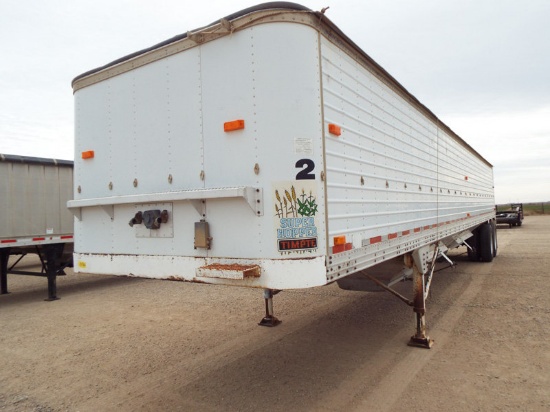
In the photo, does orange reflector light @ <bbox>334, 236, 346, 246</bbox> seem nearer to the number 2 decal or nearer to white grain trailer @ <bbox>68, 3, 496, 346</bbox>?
white grain trailer @ <bbox>68, 3, 496, 346</bbox>

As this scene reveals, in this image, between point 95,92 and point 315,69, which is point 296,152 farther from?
point 95,92

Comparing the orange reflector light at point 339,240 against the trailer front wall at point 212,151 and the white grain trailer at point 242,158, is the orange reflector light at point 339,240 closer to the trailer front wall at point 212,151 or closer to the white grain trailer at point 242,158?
the white grain trailer at point 242,158

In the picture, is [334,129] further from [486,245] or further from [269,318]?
[486,245]

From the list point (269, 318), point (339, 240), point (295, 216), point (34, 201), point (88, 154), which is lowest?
point (269, 318)

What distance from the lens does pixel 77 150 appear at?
4.02 meters

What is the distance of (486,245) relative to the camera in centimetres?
1139

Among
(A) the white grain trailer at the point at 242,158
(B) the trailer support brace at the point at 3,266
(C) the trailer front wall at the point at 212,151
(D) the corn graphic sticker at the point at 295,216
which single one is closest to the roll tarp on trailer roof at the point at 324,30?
(A) the white grain trailer at the point at 242,158

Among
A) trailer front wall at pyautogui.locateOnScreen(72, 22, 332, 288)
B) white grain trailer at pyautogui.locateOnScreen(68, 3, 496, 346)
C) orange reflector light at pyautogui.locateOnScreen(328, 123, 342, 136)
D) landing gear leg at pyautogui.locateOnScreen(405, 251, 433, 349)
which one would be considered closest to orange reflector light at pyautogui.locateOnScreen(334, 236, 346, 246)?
white grain trailer at pyautogui.locateOnScreen(68, 3, 496, 346)

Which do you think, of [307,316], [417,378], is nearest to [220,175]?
[417,378]

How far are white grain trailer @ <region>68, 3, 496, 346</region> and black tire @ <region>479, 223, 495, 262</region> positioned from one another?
836 centimetres

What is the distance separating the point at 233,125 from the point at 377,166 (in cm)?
174

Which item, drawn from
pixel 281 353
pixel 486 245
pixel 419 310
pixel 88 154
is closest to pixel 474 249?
pixel 486 245

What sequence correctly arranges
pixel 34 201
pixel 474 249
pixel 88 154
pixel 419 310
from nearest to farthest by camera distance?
pixel 88 154, pixel 419 310, pixel 34 201, pixel 474 249

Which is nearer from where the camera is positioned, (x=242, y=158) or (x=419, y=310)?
(x=242, y=158)
